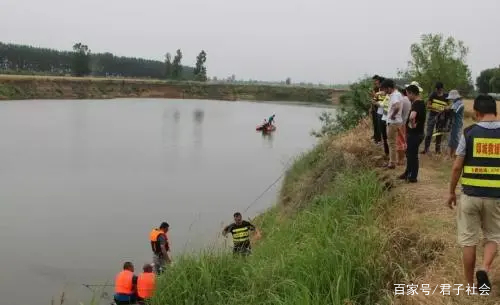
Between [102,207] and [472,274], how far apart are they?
13.8m

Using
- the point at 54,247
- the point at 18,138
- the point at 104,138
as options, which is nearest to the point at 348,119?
the point at 54,247

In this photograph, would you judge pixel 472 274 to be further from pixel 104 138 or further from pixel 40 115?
pixel 40 115

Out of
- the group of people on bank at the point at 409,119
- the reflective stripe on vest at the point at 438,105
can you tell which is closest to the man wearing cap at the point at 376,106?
the group of people on bank at the point at 409,119

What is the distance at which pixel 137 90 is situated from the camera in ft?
272

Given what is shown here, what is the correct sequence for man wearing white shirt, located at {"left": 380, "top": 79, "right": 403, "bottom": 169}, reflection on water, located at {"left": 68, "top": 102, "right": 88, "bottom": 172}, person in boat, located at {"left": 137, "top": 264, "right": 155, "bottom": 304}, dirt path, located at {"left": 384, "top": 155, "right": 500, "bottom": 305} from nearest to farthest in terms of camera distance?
dirt path, located at {"left": 384, "top": 155, "right": 500, "bottom": 305} → person in boat, located at {"left": 137, "top": 264, "right": 155, "bottom": 304} → man wearing white shirt, located at {"left": 380, "top": 79, "right": 403, "bottom": 169} → reflection on water, located at {"left": 68, "top": 102, "right": 88, "bottom": 172}

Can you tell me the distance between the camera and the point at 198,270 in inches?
275

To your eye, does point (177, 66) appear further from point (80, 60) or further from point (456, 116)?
point (456, 116)

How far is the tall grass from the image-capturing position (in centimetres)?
544

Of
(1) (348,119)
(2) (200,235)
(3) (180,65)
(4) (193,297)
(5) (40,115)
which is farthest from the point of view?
(3) (180,65)

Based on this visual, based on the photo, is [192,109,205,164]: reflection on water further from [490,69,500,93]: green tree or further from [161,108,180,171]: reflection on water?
[490,69,500,93]: green tree

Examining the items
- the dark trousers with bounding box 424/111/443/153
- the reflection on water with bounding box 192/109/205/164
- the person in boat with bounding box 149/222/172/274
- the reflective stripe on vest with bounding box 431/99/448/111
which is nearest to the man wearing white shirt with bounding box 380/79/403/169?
the reflective stripe on vest with bounding box 431/99/448/111

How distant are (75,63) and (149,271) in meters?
102

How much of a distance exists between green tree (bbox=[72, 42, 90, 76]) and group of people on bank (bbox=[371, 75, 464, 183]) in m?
99.3

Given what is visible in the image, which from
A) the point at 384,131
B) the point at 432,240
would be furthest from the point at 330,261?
the point at 384,131
